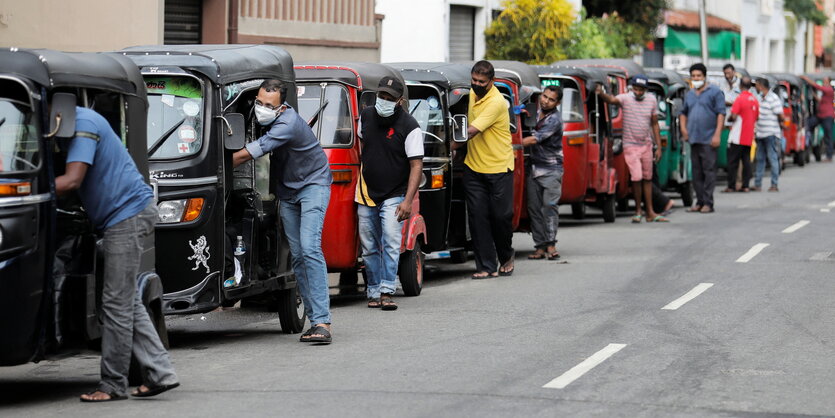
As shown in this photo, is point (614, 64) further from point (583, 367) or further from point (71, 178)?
point (71, 178)

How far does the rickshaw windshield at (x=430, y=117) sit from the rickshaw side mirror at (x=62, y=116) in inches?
273

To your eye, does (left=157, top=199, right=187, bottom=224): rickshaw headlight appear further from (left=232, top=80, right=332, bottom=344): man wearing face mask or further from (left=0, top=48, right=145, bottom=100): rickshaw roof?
(left=0, top=48, right=145, bottom=100): rickshaw roof

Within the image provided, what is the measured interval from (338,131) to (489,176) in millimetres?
2544

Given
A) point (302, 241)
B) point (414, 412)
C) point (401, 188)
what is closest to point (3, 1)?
point (401, 188)

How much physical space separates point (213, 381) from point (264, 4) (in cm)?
1623

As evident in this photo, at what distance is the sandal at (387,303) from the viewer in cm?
1284

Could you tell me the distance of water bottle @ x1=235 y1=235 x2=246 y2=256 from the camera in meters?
11.1

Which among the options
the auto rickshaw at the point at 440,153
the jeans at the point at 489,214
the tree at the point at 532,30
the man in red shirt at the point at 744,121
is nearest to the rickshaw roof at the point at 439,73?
the auto rickshaw at the point at 440,153

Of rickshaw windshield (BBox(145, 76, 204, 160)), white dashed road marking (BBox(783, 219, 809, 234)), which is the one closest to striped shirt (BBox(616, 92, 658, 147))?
white dashed road marking (BBox(783, 219, 809, 234))

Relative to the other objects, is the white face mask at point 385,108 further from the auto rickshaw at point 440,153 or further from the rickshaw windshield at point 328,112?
the auto rickshaw at point 440,153

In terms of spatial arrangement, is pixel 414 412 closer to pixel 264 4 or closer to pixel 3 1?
pixel 3 1

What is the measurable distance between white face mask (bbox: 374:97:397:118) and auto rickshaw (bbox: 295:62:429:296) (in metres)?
0.54

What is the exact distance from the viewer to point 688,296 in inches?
534

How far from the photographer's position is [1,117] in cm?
820
